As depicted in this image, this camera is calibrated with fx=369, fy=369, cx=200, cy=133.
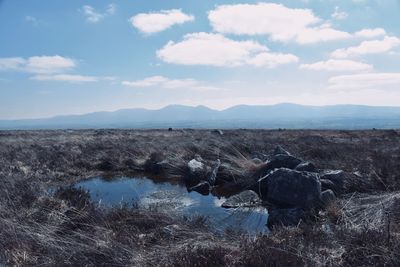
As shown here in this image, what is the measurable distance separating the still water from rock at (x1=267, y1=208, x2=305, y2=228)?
0.94ft

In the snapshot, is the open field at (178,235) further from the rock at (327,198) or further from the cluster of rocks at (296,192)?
the cluster of rocks at (296,192)

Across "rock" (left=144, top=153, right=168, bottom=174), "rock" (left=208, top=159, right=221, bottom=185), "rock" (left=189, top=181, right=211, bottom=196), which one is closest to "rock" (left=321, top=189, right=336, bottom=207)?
"rock" (left=189, top=181, right=211, bottom=196)

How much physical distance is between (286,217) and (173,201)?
4570 millimetres

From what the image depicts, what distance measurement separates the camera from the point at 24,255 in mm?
5836

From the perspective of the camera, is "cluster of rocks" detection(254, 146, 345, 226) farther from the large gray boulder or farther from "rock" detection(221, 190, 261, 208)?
the large gray boulder

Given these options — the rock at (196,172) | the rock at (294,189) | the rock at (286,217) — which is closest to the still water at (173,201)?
the rock at (286,217)

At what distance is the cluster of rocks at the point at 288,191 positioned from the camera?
33.1 feet

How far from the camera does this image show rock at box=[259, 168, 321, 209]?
1065 centimetres

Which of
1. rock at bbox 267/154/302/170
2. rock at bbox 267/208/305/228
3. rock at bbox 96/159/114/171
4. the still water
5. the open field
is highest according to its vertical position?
rock at bbox 267/154/302/170

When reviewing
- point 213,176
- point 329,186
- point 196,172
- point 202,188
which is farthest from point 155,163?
point 329,186

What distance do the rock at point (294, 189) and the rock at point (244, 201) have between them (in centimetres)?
47

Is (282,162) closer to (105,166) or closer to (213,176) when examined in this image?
(213,176)

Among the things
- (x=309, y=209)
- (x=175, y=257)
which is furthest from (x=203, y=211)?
(x=175, y=257)

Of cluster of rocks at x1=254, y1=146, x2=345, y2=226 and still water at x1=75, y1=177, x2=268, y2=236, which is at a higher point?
cluster of rocks at x1=254, y1=146, x2=345, y2=226
